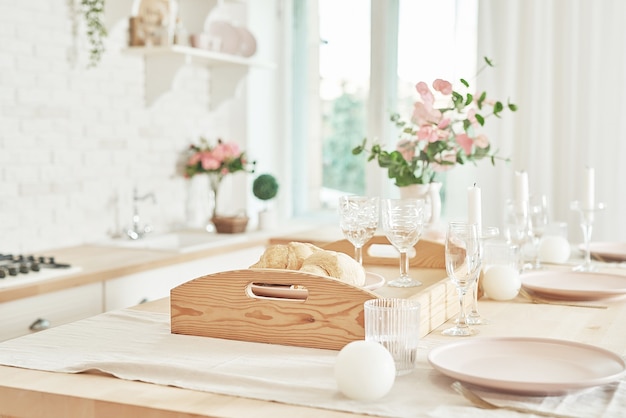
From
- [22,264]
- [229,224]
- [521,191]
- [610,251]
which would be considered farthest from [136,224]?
[610,251]

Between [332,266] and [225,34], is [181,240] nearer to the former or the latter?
[225,34]

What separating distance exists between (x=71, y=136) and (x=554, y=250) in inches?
77.1

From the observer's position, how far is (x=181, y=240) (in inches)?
149

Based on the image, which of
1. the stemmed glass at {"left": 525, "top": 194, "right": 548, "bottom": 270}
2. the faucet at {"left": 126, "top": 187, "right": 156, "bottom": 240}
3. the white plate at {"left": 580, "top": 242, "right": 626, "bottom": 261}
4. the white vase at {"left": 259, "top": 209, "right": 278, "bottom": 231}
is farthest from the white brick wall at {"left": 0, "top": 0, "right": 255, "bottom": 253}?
the white plate at {"left": 580, "top": 242, "right": 626, "bottom": 261}

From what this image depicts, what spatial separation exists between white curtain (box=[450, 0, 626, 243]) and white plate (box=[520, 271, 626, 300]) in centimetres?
174

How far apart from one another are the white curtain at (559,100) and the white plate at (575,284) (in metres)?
1.74

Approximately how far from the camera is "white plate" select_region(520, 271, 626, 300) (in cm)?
185

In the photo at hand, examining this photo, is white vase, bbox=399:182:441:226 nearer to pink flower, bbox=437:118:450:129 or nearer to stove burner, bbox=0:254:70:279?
pink flower, bbox=437:118:450:129

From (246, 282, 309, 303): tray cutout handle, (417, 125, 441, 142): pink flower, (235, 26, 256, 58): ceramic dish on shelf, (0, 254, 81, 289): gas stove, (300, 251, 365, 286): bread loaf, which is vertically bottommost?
(0, 254, 81, 289): gas stove

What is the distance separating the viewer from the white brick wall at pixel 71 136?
3.05 m

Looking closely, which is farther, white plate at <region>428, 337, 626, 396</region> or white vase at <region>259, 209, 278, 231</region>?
white vase at <region>259, 209, 278, 231</region>

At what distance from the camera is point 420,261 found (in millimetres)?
2229

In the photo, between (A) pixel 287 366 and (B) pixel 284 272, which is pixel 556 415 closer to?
(A) pixel 287 366

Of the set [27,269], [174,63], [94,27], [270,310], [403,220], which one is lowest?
[27,269]
